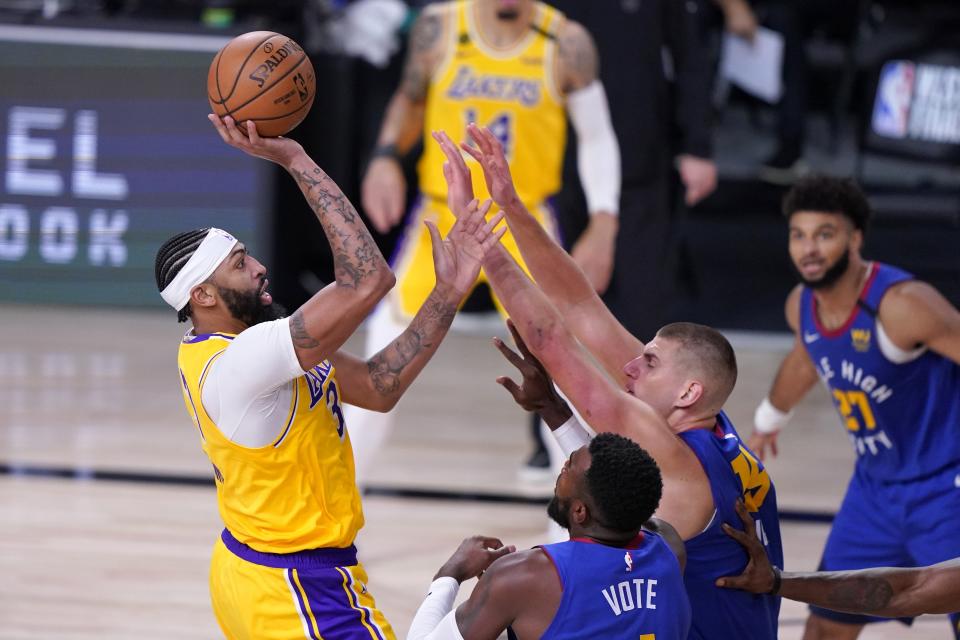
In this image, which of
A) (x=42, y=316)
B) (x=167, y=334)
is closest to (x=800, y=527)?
(x=167, y=334)

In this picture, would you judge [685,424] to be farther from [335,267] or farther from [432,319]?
[335,267]

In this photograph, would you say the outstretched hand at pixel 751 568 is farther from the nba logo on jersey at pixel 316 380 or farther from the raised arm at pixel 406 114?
the raised arm at pixel 406 114

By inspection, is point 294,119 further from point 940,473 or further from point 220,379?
point 940,473

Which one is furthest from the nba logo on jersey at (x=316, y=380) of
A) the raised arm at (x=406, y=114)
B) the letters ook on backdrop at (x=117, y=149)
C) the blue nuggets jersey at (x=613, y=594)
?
the letters ook on backdrop at (x=117, y=149)

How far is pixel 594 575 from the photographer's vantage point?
3049 millimetres

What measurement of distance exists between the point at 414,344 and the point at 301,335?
476 mm

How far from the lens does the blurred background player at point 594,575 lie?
3037mm

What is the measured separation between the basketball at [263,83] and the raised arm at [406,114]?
7.79 ft

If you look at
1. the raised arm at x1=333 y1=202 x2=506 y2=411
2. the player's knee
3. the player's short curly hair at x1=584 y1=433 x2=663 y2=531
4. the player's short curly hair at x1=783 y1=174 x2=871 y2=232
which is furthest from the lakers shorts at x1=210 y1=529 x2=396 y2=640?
the player's short curly hair at x1=783 y1=174 x2=871 y2=232

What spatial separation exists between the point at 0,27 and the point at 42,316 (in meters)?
1.97

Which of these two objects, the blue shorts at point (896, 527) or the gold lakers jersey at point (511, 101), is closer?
the blue shorts at point (896, 527)

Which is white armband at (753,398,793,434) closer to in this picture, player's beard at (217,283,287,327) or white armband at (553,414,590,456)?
white armband at (553,414,590,456)

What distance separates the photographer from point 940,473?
4.62m

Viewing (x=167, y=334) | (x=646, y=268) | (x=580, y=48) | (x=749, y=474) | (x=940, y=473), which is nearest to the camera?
(x=749, y=474)
